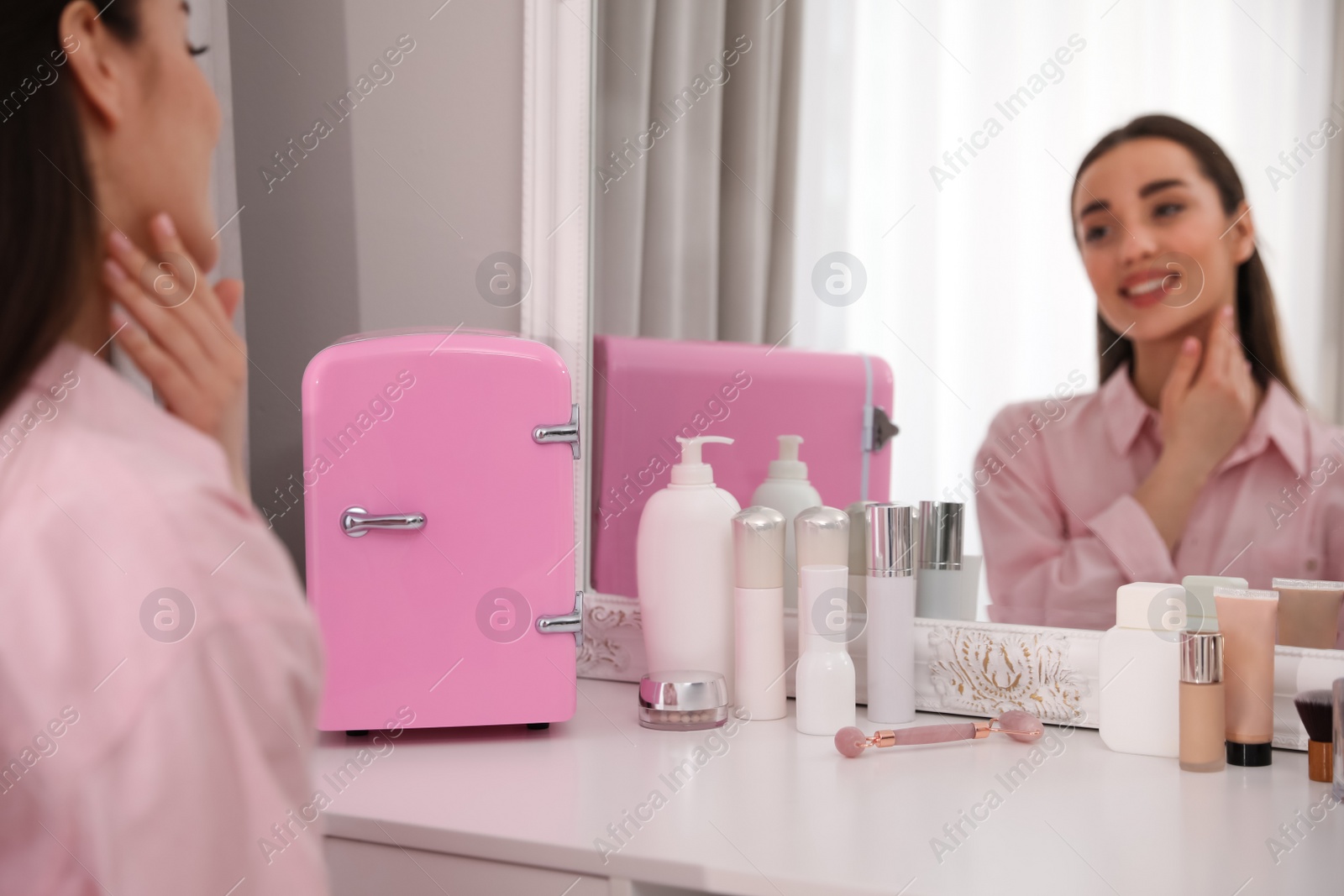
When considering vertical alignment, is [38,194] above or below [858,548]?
above

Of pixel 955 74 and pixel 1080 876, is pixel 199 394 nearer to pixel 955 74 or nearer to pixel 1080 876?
pixel 1080 876

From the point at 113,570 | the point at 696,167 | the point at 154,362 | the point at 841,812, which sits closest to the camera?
the point at 113,570

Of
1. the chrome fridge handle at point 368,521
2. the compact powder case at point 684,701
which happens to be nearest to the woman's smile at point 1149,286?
the compact powder case at point 684,701

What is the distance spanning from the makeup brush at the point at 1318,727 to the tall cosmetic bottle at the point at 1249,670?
0.03 metres

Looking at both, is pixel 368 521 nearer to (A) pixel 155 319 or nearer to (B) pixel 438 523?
(B) pixel 438 523

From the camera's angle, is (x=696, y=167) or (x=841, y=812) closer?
(x=841, y=812)

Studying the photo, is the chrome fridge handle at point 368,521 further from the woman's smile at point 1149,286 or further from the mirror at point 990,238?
the woman's smile at point 1149,286

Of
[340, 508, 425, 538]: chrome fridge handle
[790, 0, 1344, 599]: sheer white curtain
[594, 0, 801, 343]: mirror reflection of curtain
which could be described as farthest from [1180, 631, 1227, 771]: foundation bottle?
[340, 508, 425, 538]: chrome fridge handle

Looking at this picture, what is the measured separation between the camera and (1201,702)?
0.75 metres

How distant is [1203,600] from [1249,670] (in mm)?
65

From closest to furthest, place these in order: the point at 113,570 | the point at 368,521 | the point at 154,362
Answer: the point at 113,570
the point at 154,362
the point at 368,521

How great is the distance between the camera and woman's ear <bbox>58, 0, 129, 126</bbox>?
493 millimetres

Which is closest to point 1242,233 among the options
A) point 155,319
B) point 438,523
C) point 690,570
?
point 690,570

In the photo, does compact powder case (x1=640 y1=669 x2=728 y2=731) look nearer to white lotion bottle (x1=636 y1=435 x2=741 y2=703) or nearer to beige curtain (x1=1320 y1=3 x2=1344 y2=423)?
white lotion bottle (x1=636 y1=435 x2=741 y2=703)
